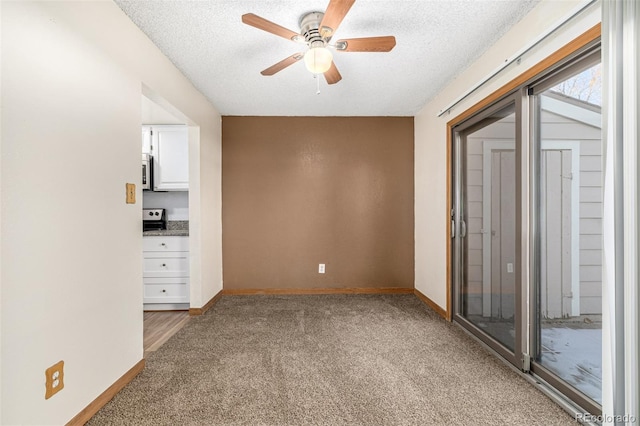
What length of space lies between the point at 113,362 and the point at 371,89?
3.19 m

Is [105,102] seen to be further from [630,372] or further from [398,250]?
[398,250]

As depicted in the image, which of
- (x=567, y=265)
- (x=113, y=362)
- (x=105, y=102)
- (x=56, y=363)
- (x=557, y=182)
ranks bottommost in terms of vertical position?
(x=113, y=362)

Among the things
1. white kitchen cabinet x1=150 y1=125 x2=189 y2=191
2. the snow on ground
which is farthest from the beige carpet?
white kitchen cabinet x1=150 y1=125 x2=189 y2=191

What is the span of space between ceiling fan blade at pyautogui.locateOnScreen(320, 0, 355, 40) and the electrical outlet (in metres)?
2.23

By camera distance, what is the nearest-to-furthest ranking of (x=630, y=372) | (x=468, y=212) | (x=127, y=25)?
1. (x=630, y=372)
2. (x=127, y=25)
3. (x=468, y=212)

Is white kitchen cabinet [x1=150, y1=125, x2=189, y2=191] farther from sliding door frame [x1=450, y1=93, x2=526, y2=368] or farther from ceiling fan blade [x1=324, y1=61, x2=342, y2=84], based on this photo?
sliding door frame [x1=450, y1=93, x2=526, y2=368]

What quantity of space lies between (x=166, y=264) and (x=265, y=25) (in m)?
2.87

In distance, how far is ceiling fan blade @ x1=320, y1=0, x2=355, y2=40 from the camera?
158cm

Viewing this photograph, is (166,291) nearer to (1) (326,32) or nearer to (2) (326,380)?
(2) (326,380)

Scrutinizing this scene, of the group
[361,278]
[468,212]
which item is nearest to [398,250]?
[361,278]

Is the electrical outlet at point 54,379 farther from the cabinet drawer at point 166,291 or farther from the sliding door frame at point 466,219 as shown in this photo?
the sliding door frame at point 466,219

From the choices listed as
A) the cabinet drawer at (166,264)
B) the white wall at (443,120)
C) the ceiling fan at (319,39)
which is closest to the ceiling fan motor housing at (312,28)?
the ceiling fan at (319,39)

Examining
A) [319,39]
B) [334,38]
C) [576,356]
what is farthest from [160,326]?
[576,356]

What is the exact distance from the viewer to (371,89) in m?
3.27
